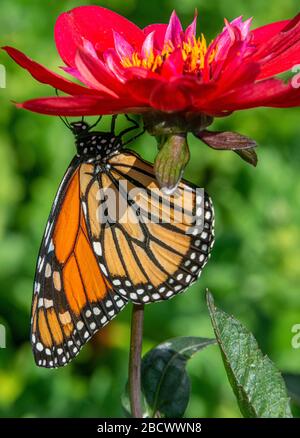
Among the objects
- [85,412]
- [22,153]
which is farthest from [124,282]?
[22,153]

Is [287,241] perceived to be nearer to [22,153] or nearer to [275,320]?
[275,320]

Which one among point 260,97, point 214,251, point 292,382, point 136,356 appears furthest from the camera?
point 214,251

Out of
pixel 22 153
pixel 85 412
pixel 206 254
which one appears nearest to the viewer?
pixel 206 254

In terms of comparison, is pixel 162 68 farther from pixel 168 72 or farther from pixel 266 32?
pixel 266 32

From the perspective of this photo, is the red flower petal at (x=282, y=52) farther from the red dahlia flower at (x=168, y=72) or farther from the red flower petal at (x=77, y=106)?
the red flower petal at (x=77, y=106)

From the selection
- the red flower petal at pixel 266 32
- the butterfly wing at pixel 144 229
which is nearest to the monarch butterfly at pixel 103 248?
the butterfly wing at pixel 144 229

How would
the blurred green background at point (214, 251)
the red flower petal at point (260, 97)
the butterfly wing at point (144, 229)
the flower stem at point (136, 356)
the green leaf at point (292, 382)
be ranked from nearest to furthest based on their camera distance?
the red flower petal at point (260, 97) → the flower stem at point (136, 356) → the butterfly wing at point (144, 229) → the green leaf at point (292, 382) → the blurred green background at point (214, 251)

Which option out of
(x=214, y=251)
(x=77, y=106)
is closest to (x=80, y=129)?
(x=77, y=106)

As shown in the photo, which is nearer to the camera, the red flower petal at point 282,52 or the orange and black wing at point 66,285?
the red flower petal at point 282,52
